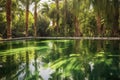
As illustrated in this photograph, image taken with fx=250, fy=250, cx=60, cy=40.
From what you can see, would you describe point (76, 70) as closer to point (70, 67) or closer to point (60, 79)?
point (70, 67)

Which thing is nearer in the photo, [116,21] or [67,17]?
[116,21]

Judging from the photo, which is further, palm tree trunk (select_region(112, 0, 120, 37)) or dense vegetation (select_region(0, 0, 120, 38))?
dense vegetation (select_region(0, 0, 120, 38))

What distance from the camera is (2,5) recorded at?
33.1 meters

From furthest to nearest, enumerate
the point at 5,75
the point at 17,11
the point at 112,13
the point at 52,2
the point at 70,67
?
1. the point at 52,2
2. the point at 17,11
3. the point at 112,13
4. the point at 70,67
5. the point at 5,75

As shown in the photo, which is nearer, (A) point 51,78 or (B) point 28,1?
(A) point 51,78

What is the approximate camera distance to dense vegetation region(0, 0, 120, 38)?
77.9ft

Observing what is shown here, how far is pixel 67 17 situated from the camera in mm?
41562

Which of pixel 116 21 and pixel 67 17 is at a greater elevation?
pixel 67 17

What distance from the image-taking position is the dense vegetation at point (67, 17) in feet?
77.9

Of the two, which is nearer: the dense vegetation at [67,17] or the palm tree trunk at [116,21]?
the palm tree trunk at [116,21]

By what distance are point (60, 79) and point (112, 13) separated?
18.6 meters

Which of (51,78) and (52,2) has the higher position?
(52,2)

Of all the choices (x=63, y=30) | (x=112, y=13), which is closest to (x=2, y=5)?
(x=63, y=30)

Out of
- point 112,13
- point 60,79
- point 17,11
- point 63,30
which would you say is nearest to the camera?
point 60,79
